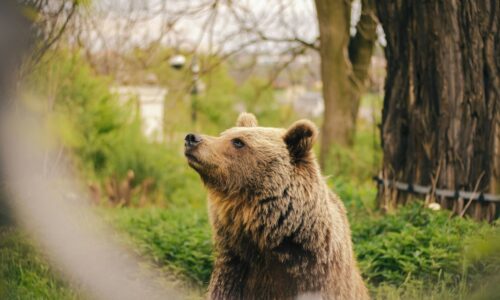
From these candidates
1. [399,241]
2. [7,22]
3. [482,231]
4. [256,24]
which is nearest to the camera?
[7,22]

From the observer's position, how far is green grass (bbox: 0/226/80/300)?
14.1 feet

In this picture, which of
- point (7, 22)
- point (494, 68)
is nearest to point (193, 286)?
point (7, 22)

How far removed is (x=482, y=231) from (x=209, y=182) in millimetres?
2138

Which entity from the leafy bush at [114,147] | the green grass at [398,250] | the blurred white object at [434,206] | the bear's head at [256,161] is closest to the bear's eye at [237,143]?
the bear's head at [256,161]

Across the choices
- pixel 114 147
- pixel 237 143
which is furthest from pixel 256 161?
pixel 114 147

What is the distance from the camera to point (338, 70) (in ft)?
31.1

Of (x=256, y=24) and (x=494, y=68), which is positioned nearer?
(x=494, y=68)

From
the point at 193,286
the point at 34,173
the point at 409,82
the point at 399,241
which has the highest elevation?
the point at 409,82

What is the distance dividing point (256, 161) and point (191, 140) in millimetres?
417

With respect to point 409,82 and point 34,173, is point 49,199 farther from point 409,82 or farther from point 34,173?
point 409,82

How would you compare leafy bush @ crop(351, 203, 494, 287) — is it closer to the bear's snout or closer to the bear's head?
the bear's head

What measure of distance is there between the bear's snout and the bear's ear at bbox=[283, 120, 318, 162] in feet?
1.77

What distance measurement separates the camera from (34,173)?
17.7 feet

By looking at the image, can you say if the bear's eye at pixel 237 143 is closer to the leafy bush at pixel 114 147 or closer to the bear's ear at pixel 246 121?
the bear's ear at pixel 246 121
